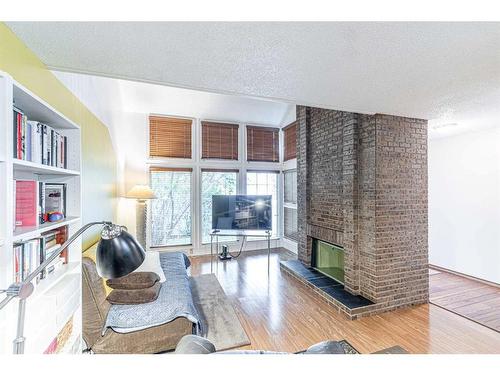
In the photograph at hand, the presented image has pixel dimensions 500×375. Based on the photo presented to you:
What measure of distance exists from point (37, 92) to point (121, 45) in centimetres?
62

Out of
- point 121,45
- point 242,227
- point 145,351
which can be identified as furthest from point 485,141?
point 145,351

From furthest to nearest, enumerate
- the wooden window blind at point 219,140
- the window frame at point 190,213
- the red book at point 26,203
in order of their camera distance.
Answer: the wooden window blind at point 219,140 < the window frame at point 190,213 < the red book at point 26,203

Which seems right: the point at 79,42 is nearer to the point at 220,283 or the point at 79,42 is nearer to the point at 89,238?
the point at 89,238

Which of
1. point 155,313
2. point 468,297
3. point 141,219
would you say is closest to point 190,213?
point 141,219

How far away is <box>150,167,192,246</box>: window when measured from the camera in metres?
5.05

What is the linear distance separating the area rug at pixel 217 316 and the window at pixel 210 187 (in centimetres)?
166

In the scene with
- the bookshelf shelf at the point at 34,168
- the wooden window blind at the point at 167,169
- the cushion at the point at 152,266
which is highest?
the wooden window blind at the point at 167,169

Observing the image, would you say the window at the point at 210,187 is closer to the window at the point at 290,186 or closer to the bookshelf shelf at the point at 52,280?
the window at the point at 290,186

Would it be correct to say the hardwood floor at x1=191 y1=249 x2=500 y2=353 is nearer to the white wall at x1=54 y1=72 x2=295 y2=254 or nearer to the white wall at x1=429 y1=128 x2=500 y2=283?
the white wall at x1=429 y1=128 x2=500 y2=283

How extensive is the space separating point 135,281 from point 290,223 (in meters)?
Answer: 3.92

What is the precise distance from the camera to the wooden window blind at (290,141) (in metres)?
5.35

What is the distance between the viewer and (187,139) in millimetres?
5195

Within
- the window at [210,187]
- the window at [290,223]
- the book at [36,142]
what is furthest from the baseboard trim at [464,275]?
the book at [36,142]

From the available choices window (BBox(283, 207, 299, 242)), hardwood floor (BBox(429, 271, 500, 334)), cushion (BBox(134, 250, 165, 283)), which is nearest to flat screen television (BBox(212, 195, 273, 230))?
window (BBox(283, 207, 299, 242))
